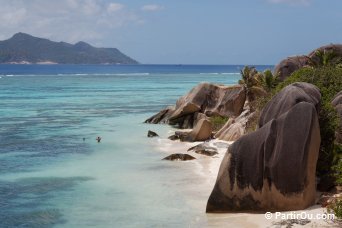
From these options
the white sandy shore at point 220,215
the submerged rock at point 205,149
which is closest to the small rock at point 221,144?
the submerged rock at point 205,149

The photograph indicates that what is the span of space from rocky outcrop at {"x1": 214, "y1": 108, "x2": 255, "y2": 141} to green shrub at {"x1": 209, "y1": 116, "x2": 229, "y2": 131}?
9.78ft

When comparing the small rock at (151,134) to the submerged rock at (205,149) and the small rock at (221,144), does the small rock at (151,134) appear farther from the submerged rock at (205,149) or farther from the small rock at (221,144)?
the submerged rock at (205,149)

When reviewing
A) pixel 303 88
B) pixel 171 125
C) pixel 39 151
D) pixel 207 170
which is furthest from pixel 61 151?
pixel 303 88

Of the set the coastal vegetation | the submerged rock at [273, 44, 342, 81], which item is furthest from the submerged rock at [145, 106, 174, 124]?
the coastal vegetation

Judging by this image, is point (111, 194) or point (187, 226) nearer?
point (187, 226)

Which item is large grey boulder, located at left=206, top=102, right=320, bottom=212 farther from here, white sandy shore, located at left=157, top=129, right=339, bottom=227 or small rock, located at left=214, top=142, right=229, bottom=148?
small rock, located at left=214, top=142, right=229, bottom=148

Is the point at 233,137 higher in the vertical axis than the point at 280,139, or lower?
lower

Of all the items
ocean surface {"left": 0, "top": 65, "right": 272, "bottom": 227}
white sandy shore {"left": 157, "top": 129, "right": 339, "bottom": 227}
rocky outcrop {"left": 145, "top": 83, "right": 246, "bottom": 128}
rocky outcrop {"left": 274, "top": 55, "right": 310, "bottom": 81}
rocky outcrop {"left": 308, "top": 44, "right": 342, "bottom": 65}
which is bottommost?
ocean surface {"left": 0, "top": 65, "right": 272, "bottom": 227}

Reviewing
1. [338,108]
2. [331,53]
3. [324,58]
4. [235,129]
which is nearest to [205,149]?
[235,129]

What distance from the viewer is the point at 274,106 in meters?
18.1

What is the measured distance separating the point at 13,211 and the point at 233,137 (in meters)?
15.8

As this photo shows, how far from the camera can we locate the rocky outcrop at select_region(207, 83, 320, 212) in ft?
51.9

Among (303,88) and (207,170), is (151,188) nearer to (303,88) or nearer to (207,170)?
(207,170)

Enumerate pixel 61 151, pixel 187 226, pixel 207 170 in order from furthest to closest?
pixel 61 151, pixel 207 170, pixel 187 226
